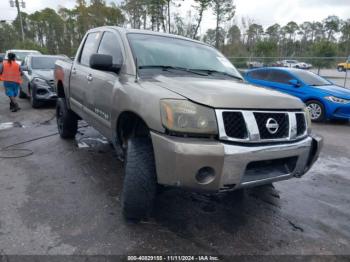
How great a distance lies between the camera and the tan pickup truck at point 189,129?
218 centimetres

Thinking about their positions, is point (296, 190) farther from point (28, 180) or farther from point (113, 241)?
point (28, 180)

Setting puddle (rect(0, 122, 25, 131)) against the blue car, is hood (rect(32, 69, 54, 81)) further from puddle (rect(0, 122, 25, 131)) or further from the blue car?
the blue car

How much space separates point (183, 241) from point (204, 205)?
702 millimetres

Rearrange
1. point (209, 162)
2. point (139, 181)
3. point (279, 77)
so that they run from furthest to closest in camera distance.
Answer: point (279, 77) < point (139, 181) < point (209, 162)

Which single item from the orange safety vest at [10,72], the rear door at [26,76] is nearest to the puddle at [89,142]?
the orange safety vest at [10,72]

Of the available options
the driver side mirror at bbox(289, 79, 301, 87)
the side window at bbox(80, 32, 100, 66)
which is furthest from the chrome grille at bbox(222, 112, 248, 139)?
the driver side mirror at bbox(289, 79, 301, 87)

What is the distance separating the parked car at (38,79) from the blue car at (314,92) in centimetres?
622

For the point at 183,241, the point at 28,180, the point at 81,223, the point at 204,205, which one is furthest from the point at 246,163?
the point at 28,180

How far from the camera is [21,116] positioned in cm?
764

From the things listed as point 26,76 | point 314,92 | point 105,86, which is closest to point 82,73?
point 105,86

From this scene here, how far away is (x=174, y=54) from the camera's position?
349cm

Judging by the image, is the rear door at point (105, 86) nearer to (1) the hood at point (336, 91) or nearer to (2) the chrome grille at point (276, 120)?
(2) the chrome grille at point (276, 120)

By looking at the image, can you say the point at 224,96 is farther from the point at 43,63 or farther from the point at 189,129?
the point at 43,63

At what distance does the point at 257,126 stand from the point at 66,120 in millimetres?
3864
